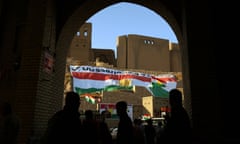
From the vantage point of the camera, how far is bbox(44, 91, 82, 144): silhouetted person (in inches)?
89.4

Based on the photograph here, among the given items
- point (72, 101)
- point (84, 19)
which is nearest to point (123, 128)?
point (72, 101)

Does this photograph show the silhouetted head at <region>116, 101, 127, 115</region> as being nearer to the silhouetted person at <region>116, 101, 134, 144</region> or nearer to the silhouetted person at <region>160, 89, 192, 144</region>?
the silhouetted person at <region>116, 101, 134, 144</region>

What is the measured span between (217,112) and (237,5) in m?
1.81

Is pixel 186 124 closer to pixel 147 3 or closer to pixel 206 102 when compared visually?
pixel 206 102

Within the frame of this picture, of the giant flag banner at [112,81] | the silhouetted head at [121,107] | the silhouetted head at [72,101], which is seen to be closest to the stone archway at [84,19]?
the silhouetted head at [121,107]

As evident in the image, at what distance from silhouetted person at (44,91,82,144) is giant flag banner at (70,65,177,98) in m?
24.1

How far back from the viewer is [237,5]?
4.31 meters

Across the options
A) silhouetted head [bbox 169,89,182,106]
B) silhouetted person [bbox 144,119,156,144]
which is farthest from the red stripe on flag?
silhouetted head [bbox 169,89,182,106]

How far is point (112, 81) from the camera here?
3019cm

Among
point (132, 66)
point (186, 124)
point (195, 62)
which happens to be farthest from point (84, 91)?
point (186, 124)

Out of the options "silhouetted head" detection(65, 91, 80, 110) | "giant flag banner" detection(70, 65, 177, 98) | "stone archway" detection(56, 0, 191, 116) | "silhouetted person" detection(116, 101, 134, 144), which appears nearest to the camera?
"silhouetted head" detection(65, 91, 80, 110)

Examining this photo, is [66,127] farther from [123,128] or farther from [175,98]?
[123,128]

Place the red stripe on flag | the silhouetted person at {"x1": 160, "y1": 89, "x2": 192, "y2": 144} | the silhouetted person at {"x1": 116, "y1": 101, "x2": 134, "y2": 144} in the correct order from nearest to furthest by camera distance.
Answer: the silhouetted person at {"x1": 160, "y1": 89, "x2": 192, "y2": 144} < the silhouetted person at {"x1": 116, "y1": 101, "x2": 134, "y2": 144} < the red stripe on flag

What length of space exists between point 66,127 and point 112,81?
91.5 ft
